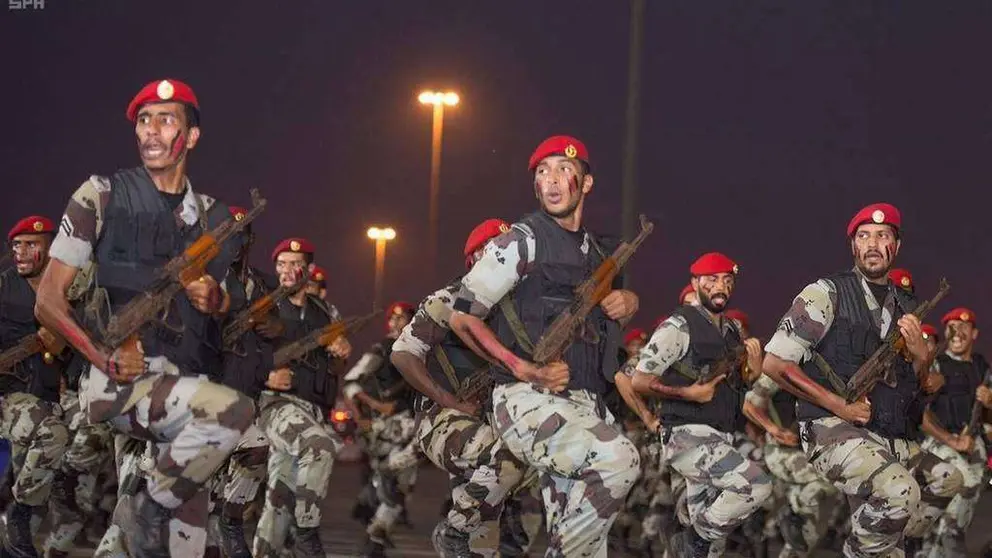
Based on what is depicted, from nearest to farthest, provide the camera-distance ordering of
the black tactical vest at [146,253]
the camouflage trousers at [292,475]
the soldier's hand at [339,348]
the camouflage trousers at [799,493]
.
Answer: the black tactical vest at [146,253]
the camouflage trousers at [292,475]
the soldier's hand at [339,348]
the camouflage trousers at [799,493]

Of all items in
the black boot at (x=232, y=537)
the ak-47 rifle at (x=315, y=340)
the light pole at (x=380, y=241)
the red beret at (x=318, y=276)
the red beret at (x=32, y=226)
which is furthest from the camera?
the light pole at (x=380, y=241)

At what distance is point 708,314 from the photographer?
506 inches

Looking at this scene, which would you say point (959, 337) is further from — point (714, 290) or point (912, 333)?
point (912, 333)

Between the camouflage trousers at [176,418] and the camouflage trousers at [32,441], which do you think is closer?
the camouflage trousers at [176,418]

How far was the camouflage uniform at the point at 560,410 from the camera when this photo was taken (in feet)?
27.9

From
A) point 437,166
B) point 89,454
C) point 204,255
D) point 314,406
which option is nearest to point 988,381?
point 314,406

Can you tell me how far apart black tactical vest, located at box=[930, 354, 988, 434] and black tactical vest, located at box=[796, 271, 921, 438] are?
5.06m

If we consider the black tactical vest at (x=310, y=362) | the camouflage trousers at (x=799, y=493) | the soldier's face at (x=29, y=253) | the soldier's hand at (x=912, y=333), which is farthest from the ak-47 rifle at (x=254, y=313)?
the camouflage trousers at (x=799, y=493)

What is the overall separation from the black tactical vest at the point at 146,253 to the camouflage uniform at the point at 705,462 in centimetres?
438

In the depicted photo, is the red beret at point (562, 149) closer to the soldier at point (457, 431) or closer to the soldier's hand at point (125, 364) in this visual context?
the soldier at point (457, 431)

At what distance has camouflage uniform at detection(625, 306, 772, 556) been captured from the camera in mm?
11367

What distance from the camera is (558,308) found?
30.0ft

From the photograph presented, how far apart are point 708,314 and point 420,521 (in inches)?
266

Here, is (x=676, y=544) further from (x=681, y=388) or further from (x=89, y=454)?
(x=89, y=454)
